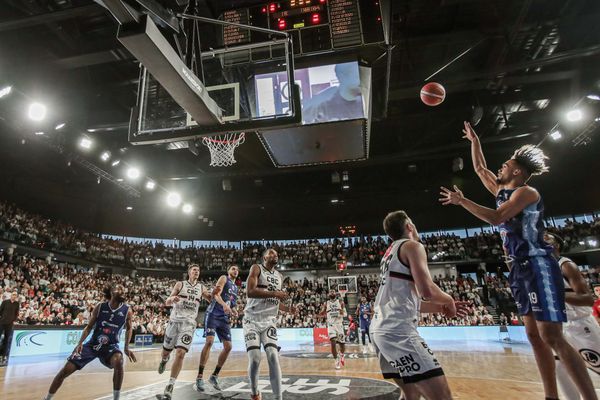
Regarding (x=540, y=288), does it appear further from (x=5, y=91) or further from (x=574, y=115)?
(x=5, y=91)

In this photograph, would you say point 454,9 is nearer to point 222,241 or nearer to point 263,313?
point 263,313

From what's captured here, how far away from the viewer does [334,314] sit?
1088 cm

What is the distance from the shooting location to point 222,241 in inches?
1256

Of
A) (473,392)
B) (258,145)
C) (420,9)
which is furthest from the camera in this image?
(258,145)

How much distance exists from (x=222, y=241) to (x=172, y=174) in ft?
52.5

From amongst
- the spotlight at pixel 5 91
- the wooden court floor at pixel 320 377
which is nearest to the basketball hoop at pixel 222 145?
the wooden court floor at pixel 320 377

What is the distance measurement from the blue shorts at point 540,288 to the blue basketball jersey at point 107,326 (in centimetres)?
534

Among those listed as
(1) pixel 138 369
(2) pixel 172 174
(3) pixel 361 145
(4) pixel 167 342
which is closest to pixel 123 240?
(2) pixel 172 174

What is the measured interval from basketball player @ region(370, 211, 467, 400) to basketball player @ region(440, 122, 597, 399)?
55 cm

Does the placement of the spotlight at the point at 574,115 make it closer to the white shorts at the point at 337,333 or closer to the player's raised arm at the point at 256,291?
the white shorts at the point at 337,333

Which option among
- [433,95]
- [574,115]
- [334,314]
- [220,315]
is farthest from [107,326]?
[574,115]

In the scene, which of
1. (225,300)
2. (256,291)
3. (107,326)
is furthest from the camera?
(225,300)

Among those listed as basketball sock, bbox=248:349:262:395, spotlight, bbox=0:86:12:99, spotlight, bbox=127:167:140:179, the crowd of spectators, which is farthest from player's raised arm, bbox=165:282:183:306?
the crowd of spectators

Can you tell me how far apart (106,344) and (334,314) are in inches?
280
